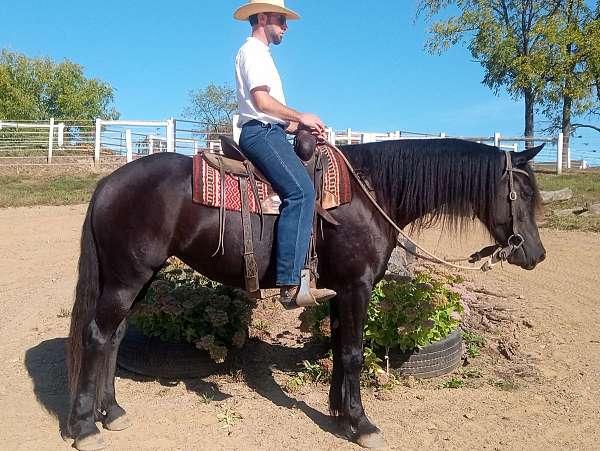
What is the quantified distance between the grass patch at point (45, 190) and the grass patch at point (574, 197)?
38.3ft

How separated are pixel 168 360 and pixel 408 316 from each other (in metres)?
2.06

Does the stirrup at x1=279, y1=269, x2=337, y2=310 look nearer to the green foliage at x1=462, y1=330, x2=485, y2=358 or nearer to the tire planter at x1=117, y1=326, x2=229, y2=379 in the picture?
the tire planter at x1=117, y1=326, x2=229, y2=379

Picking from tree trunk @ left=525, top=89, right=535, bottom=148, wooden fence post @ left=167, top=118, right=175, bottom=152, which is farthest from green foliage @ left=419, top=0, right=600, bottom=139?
wooden fence post @ left=167, top=118, right=175, bottom=152

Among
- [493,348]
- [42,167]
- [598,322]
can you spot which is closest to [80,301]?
[493,348]

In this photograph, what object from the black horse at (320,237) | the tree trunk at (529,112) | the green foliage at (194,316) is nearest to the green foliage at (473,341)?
the black horse at (320,237)

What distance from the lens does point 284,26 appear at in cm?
354

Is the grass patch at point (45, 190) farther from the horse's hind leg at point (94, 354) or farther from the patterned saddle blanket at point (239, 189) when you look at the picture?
the patterned saddle blanket at point (239, 189)

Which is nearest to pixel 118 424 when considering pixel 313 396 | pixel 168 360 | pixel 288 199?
pixel 168 360

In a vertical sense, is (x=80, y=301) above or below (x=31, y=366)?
above

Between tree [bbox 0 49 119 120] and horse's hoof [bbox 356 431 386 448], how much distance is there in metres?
42.0

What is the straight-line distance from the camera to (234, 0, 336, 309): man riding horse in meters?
3.33

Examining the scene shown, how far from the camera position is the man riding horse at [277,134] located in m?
3.33

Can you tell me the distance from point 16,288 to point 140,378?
3491 millimetres

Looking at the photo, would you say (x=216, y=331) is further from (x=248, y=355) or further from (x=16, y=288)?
(x=16, y=288)
